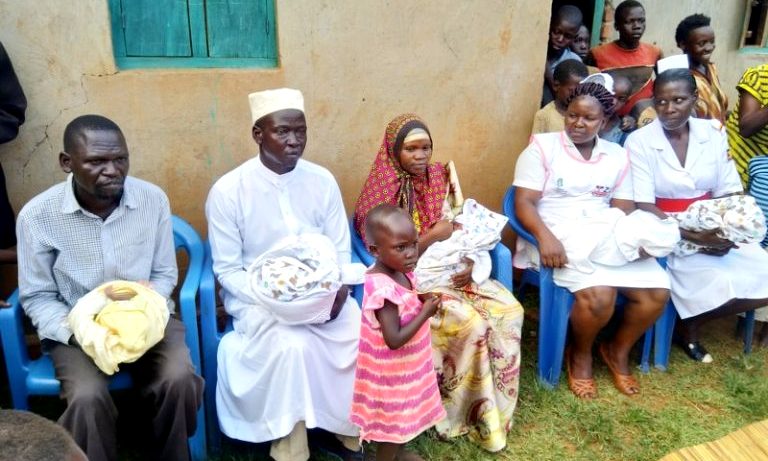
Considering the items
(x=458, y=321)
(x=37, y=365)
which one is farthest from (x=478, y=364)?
(x=37, y=365)

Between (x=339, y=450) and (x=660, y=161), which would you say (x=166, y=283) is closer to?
(x=339, y=450)

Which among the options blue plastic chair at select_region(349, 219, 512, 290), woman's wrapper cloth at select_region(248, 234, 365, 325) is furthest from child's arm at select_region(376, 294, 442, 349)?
blue plastic chair at select_region(349, 219, 512, 290)

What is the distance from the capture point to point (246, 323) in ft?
9.37

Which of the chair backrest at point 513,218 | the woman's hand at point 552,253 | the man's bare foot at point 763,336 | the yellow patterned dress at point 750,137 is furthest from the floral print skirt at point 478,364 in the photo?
the yellow patterned dress at point 750,137

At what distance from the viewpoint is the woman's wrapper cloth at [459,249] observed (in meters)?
3.19

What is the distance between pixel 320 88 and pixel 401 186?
816 mm

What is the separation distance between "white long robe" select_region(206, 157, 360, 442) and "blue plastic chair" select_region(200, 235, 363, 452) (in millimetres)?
78

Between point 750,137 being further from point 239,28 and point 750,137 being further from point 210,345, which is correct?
point 210,345

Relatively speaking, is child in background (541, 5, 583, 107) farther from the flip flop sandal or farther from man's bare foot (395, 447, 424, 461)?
man's bare foot (395, 447, 424, 461)

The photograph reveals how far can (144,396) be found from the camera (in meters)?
2.58

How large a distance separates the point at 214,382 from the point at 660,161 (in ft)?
9.59

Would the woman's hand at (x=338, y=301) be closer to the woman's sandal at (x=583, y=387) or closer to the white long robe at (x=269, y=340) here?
the white long robe at (x=269, y=340)

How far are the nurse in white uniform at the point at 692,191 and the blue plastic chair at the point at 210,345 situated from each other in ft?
8.54

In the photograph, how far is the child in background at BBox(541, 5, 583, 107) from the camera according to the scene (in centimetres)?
458
